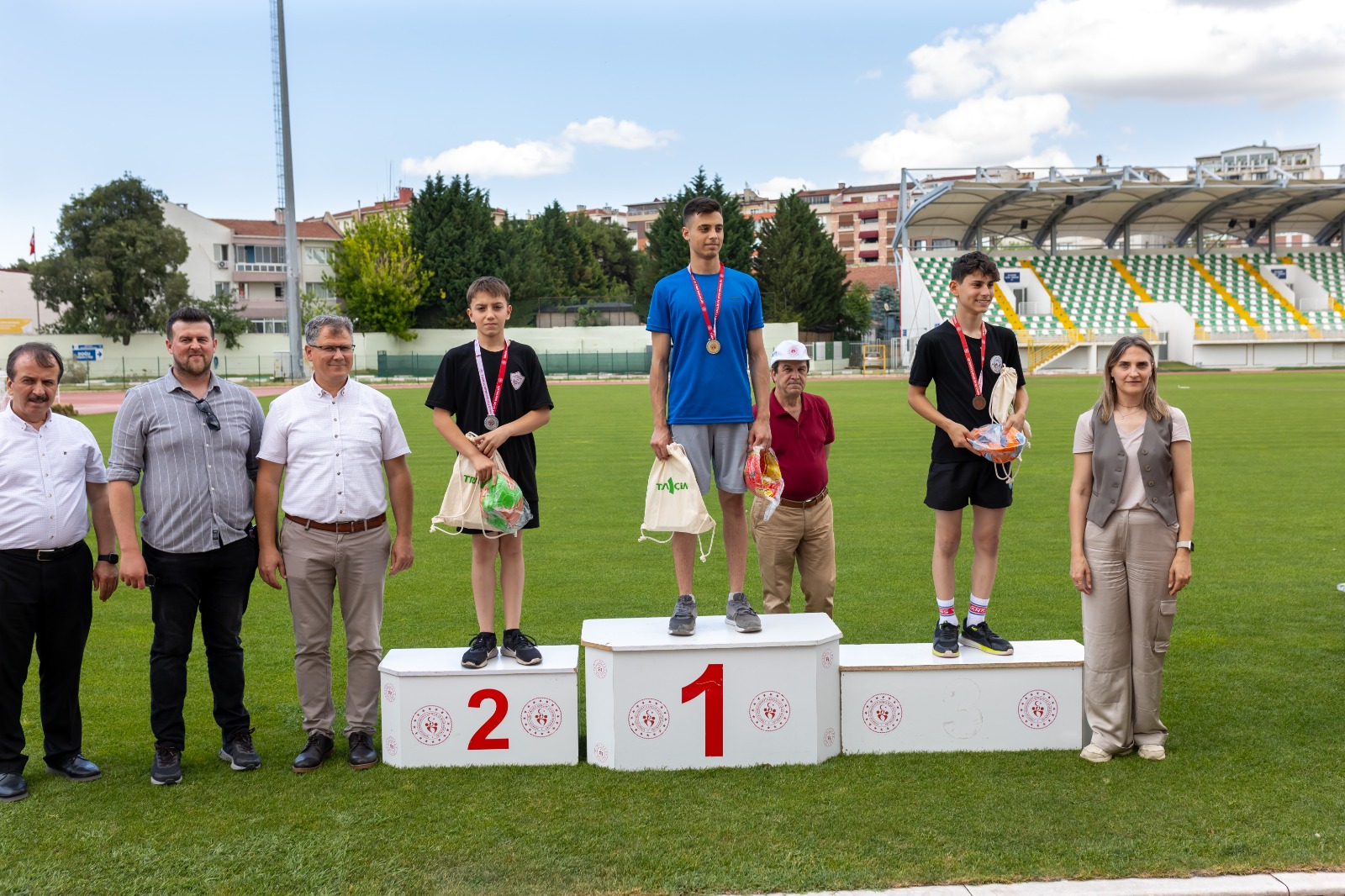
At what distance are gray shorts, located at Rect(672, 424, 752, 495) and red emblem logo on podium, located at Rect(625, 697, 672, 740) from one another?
990 millimetres

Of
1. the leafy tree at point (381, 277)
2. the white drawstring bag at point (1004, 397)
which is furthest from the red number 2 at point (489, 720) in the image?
the leafy tree at point (381, 277)

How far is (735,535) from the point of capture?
5078 millimetres

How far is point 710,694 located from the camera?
461cm

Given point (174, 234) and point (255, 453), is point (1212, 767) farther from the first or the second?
point (174, 234)

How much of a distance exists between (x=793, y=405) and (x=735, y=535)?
1016mm

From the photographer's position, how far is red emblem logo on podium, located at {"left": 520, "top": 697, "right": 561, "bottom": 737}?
4.65 m

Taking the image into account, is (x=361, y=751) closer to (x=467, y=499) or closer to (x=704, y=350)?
(x=467, y=499)

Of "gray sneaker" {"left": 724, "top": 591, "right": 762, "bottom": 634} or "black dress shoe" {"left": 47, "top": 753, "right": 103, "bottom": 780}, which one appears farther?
"gray sneaker" {"left": 724, "top": 591, "right": 762, "bottom": 634}

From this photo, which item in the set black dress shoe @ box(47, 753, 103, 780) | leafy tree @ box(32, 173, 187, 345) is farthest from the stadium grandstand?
black dress shoe @ box(47, 753, 103, 780)

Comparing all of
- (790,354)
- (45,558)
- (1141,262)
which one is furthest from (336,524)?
(1141,262)

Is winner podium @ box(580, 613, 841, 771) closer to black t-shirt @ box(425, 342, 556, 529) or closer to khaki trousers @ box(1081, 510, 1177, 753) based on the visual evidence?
black t-shirt @ box(425, 342, 556, 529)

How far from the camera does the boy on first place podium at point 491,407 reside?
4.73m

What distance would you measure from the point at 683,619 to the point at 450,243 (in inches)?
2269

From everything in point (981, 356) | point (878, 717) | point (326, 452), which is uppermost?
point (981, 356)
